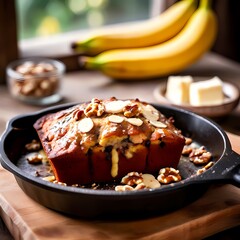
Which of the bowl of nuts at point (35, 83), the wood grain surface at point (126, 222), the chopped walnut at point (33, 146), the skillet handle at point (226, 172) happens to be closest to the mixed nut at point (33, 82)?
the bowl of nuts at point (35, 83)

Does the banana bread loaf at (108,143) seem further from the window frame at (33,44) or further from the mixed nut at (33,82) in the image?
the window frame at (33,44)

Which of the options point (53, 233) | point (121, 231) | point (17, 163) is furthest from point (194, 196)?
point (17, 163)

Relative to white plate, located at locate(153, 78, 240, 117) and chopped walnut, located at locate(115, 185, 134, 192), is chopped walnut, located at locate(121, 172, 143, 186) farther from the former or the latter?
white plate, located at locate(153, 78, 240, 117)

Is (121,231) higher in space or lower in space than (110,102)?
lower

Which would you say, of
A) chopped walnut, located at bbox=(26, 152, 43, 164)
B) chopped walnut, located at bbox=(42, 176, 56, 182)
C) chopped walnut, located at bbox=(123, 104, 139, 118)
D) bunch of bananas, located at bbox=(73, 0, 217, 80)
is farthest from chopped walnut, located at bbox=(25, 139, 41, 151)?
bunch of bananas, located at bbox=(73, 0, 217, 80)

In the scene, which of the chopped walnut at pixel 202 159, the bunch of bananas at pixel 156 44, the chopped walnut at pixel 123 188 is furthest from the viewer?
the bunch of bananas at pixel 156 44

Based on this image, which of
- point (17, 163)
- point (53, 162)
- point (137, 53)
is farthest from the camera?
point (137, 53)

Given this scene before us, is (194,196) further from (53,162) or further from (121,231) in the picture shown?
(53,162)
